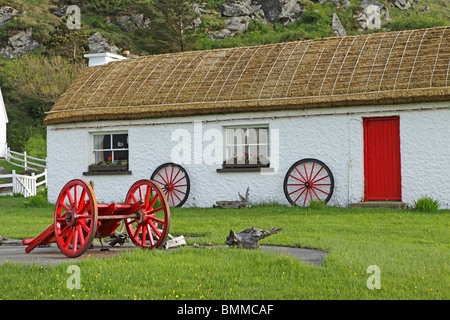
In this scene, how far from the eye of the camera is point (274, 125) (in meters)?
15.0

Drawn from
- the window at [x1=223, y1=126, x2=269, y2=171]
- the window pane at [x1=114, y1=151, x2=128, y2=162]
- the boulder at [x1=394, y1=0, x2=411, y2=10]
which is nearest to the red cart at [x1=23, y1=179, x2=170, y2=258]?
the window at [x1=223, y1=126, x2=269, y2=171]

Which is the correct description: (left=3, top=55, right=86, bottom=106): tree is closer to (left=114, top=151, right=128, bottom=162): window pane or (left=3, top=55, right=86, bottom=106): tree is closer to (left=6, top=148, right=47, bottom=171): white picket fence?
(left=6, top=148, right=47, bottom=171): white picket fence

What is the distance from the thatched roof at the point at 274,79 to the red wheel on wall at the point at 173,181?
1.47 metres

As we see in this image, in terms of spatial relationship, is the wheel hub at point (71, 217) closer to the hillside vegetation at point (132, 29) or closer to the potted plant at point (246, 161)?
the potted plant at point (246, 161)

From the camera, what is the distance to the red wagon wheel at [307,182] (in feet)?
47.3

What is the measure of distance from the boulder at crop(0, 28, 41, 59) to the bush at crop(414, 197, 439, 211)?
136 ft

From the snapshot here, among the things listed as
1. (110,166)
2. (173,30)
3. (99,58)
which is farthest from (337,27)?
(110,166)

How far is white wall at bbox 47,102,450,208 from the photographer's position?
13.6 m

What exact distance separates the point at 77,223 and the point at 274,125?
8314 millimetres

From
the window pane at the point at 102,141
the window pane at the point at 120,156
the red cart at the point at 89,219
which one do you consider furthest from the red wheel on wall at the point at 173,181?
the red cart at the point at 89,219

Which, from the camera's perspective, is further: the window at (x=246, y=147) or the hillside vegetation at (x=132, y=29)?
the hillside vegetation at (x=132, y=29)

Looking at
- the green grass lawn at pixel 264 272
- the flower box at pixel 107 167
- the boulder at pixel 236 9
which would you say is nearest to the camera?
the green grass lawn at pixel 264 272

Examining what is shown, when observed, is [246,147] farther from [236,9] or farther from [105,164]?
[236,9]

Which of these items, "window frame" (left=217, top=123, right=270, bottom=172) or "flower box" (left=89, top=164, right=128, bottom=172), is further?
"flower box" (left=89, top=164, right=128, bottom=172)
